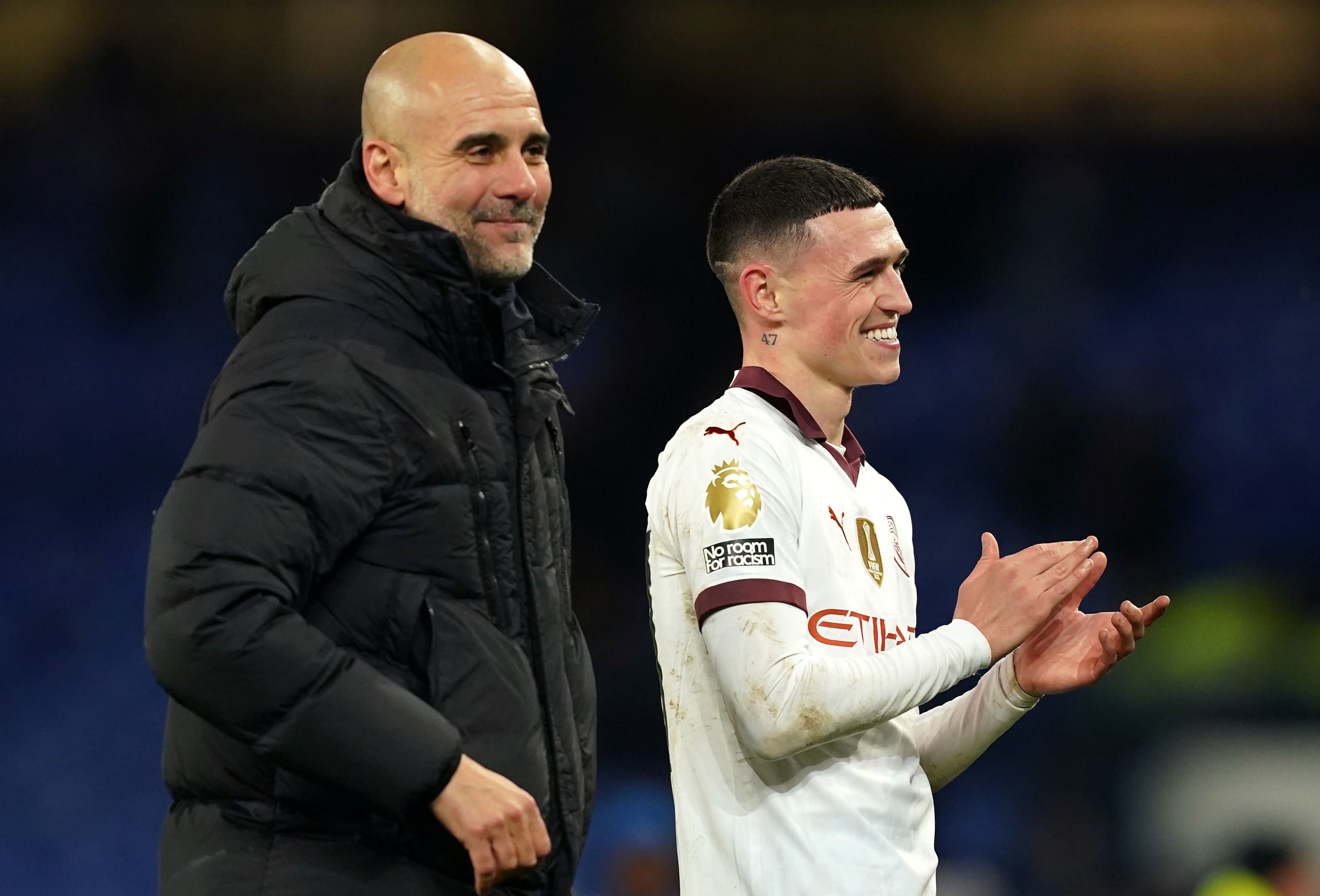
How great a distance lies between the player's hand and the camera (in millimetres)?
2246

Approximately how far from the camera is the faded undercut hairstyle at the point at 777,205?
2525 mm

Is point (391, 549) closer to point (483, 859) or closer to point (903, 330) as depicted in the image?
point (483, 859)

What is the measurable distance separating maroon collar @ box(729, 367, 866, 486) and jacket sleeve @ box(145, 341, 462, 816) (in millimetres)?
882

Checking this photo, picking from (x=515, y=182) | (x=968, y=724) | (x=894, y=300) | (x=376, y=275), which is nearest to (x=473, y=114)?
(x=515, y=182)

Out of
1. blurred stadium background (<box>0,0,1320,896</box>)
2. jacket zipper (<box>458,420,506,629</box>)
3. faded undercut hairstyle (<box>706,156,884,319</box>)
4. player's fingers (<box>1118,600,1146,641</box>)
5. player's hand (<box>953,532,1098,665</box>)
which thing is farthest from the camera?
blurred stadium background (<box>0,0,1320,896</box>)

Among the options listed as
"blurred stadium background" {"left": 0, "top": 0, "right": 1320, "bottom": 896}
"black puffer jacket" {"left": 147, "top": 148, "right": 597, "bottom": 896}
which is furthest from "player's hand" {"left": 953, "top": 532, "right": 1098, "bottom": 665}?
"blurred stadium background" {"left": 0, "top": 0, "right": 1320, "bottom": 896}

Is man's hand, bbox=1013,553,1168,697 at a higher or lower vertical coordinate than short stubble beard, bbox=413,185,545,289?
lower

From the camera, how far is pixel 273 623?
1635 mm

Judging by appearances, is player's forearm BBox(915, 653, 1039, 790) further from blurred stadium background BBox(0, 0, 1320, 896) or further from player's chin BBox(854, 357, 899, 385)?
blurred stadium background BBox(0, 0, 1320, 896)

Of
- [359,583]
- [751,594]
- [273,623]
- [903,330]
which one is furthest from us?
[903,330]

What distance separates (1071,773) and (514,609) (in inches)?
156

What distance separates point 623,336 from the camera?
5586 mm

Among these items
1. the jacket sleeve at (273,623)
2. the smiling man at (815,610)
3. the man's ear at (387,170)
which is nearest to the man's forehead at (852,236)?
the smiling man at (815,610)

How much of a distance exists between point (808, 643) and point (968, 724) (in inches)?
20.2
